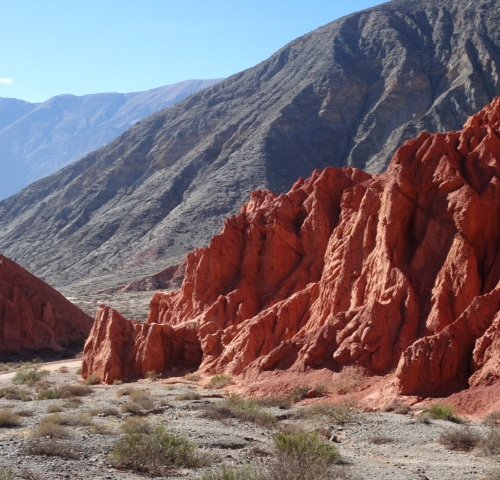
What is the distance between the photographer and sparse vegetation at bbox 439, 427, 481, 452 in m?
16.5

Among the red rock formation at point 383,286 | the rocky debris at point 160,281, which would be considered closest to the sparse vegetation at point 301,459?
the red rock formation at point 383,286

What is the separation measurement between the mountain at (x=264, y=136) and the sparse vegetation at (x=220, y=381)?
6344cm

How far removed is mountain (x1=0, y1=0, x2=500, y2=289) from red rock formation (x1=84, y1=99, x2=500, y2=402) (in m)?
57.4

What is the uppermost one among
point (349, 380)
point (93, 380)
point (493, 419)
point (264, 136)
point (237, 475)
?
point (264, 136)

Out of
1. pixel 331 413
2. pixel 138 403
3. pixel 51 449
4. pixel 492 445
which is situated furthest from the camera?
pixel 138 403

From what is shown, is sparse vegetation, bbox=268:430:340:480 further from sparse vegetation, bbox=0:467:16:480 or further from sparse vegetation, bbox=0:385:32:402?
sparse vegetation, bbox=0:385:32:402

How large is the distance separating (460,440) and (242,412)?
601 centimetres

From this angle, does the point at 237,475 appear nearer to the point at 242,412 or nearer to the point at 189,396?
the point at 242,412

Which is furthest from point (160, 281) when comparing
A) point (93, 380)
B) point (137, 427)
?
point (137, 427)

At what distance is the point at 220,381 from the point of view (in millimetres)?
26969

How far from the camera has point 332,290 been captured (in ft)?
92.5

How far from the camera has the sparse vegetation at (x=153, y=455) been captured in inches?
549

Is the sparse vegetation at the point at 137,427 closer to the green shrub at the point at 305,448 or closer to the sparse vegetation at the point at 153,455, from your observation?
the sparse vegetation at the point at 153,455

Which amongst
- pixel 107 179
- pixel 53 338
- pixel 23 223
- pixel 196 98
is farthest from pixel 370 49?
pixel 53 338
